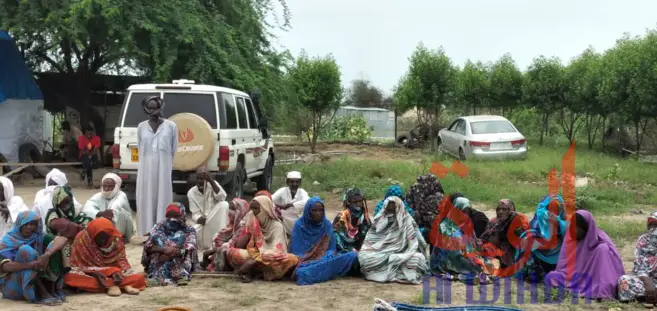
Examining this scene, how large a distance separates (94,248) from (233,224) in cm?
164

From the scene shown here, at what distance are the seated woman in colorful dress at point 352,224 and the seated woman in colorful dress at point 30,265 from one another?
2.74 metres

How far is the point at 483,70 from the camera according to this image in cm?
2580

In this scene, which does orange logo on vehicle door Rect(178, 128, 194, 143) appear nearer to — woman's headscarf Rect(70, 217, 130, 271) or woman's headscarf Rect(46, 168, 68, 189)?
woman's headscarf Rect(46, 168, 68, 189)

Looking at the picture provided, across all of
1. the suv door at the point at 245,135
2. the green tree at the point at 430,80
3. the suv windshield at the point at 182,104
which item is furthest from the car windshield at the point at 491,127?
the suv windshield at the point at 182,104

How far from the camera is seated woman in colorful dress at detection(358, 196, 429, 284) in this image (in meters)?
6.48

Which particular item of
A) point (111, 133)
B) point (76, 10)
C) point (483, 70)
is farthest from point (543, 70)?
point (76, 10)

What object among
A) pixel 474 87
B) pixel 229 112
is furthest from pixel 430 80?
pixel 229 112

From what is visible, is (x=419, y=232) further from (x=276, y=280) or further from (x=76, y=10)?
(x=76, y=10)

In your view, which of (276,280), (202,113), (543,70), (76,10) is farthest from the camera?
(543,70)

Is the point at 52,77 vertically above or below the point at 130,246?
above

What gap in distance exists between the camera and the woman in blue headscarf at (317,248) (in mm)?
6441

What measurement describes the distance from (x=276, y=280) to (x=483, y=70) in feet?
68.3

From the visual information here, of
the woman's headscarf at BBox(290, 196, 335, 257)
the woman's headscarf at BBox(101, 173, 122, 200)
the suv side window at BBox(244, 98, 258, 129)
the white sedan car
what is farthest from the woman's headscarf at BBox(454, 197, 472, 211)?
the white sedan car

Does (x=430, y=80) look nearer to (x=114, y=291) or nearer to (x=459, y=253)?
(x=459, y=253)
